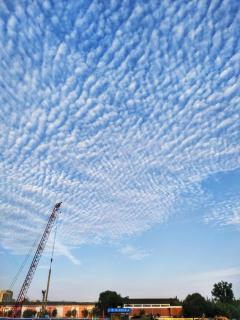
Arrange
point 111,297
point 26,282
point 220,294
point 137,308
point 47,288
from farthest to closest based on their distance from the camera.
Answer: point 220,294 → point 111,297 → point 137,308 → point 26,282 → point 47,288

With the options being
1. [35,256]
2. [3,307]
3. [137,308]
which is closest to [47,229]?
[35,256]

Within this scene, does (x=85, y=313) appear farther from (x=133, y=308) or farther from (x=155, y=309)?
(x=155, y=309)

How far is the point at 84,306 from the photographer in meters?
155

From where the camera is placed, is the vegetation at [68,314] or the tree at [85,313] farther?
the vegetation at [68,314]


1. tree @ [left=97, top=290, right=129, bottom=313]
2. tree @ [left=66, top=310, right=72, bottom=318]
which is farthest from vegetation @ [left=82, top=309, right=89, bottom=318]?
tree @ [left=97, top=290, right=129, bottom=313]

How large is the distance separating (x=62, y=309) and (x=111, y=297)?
94.7 ft

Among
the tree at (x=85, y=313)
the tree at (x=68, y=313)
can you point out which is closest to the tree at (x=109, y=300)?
the tree at (x=85, y=313)

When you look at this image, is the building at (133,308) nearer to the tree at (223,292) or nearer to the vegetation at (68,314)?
the vegetation at (68,314)

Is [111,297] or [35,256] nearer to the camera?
[35,256]

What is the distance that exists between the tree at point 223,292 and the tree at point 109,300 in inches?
1970

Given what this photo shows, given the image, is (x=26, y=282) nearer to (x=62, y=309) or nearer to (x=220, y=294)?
(x=62, y=309)

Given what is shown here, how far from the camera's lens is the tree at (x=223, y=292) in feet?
534

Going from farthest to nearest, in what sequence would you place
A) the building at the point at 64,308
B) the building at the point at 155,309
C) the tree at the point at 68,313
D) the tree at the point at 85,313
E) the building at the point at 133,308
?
the building at the point at 64,308 → the tree at the point at 68,313 → the tree at the point at 85,313 → the building at the point at 133,308 → the building at the point at 155,309

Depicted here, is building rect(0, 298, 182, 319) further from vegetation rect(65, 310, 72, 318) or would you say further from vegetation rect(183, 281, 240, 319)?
vegetation rect(183, 281, 240, 319)
